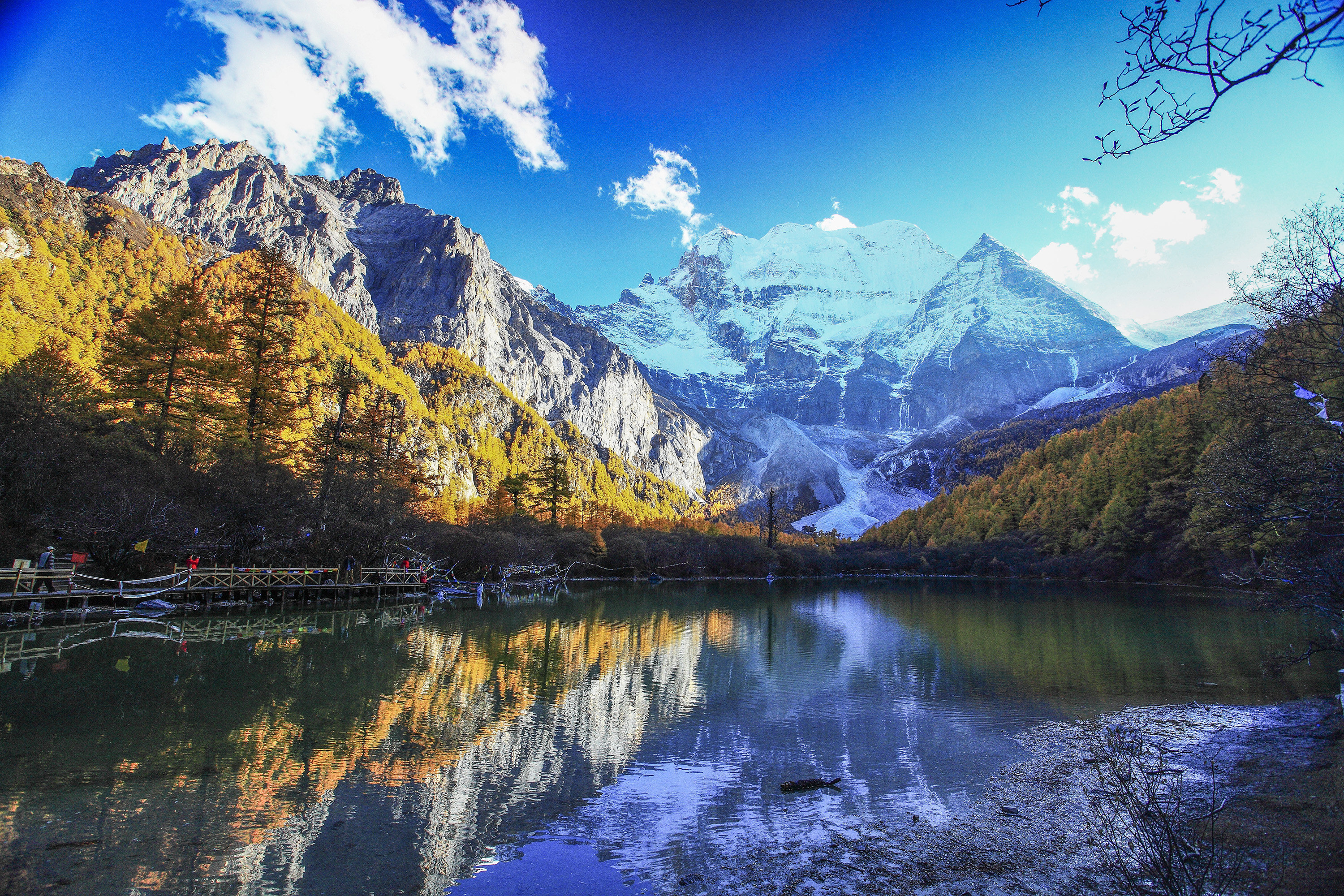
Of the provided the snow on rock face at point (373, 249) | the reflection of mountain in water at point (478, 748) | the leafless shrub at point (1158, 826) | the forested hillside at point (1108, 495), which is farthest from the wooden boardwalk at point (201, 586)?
the snow on rock face at point (373, 249)

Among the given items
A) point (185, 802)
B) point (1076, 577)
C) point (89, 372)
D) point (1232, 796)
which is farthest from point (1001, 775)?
point (1076, 577)

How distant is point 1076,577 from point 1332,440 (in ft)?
233

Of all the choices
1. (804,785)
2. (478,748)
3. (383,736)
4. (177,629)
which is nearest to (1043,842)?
(804,785)

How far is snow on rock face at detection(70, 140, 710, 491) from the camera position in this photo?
129750 mm

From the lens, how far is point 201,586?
23953mm

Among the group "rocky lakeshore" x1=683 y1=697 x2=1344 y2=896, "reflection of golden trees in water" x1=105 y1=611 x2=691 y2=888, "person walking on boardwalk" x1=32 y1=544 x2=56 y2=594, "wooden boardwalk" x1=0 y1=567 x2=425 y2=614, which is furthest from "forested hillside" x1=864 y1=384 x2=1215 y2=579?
"person walking on boardwalk" x1=32 y1=544 x2=56 y2=594

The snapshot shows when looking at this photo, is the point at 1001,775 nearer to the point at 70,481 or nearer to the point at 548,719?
the point at 548,719

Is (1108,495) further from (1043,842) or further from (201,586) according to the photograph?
(201,586)

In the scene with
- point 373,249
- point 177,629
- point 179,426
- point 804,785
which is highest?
point 373,249

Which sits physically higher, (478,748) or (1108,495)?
(1108,495)

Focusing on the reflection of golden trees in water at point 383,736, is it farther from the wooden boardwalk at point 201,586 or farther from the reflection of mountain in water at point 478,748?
the wooden boardwalk at point 201,586

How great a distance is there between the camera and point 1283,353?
1153cm

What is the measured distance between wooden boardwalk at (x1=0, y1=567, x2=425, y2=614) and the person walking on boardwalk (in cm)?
4

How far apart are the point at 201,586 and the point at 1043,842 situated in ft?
95.4
